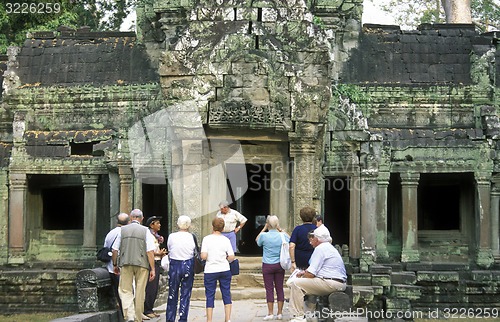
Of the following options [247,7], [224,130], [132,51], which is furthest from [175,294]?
[132,51]

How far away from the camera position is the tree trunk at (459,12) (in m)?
34.7

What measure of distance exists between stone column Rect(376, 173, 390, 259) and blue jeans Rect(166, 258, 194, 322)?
28.2ft

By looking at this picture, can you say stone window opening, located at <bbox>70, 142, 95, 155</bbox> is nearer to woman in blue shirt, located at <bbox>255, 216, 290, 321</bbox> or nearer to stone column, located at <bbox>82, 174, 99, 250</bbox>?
stone column, located at <bbox>82, 174, 99, 250</bbox>

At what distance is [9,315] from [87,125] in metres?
4.29

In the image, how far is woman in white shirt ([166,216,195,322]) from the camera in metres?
15.4

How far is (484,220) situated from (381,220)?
7.35 feet

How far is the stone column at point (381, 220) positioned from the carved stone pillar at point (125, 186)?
16.4ft

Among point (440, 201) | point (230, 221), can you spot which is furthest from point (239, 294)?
point (440, 201)

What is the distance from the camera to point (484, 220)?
946 inches

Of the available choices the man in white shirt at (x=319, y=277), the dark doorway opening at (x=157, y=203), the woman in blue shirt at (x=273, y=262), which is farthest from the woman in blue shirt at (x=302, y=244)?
the dark doorway opening at (x=157, y=203)

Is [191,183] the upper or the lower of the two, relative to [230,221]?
upper

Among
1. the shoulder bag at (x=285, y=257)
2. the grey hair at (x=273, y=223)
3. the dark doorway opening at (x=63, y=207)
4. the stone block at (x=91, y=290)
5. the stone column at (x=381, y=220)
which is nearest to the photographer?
the stone block at (x=91, y=290)

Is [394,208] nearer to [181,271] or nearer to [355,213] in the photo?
[355,213]

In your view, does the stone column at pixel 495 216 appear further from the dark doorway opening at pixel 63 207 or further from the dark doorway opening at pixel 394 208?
the dark doorway opening at pixel 63 207
